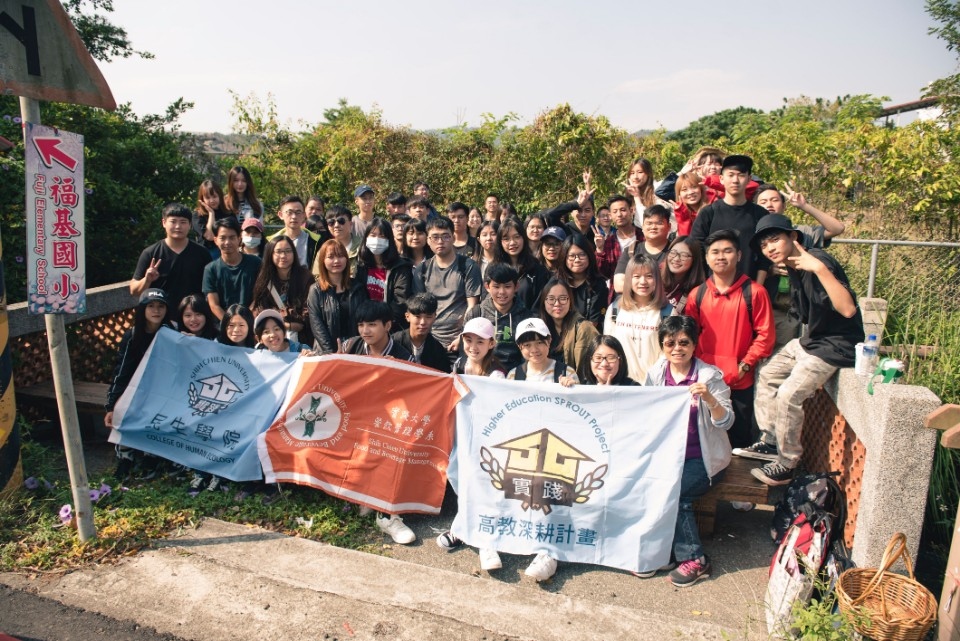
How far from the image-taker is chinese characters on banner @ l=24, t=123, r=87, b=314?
3975 mm

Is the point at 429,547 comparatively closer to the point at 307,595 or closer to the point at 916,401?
the point at 307,595

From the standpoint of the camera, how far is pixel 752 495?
4574mm

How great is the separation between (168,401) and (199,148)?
8.35 m

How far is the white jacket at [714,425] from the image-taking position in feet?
14.6

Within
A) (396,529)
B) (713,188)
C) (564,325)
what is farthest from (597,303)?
(396,529)

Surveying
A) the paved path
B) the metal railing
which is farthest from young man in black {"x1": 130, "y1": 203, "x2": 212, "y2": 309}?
the metal railing

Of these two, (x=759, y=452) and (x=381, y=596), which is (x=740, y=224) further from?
(x=381, y=596)

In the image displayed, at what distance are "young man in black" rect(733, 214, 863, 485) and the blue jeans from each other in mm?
544

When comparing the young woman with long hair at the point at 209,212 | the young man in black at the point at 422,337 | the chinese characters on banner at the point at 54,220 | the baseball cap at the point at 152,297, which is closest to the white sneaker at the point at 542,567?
the young man in black at the point at 422,337

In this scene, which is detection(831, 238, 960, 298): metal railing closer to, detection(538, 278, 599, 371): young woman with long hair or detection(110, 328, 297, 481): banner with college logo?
detection(538, 278, 599, 371): young woman with long hair

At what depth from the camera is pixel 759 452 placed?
5.15 m

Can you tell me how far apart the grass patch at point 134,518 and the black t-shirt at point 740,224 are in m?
3.57

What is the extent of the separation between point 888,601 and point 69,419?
481 centimetres

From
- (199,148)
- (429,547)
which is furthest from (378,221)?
(199,148)
